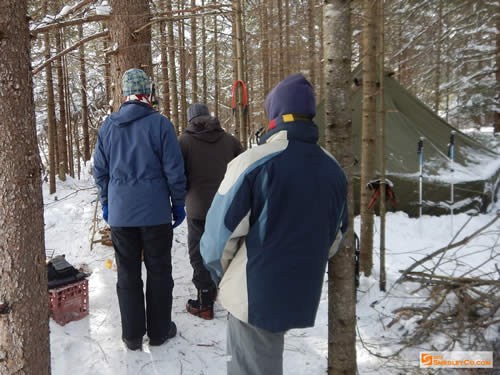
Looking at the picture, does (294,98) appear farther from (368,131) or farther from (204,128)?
(368,131)

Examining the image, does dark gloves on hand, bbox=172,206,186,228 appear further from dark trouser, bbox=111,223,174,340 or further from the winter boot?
the winter boot

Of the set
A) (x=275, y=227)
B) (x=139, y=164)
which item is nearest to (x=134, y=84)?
(x=139, y=164)

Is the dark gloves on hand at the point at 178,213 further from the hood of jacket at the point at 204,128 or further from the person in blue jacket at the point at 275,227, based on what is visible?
the person in blue jacket at the point at 275,227

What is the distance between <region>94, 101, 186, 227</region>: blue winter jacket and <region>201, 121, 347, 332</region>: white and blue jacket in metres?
1.04

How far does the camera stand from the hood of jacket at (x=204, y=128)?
10.7 feet

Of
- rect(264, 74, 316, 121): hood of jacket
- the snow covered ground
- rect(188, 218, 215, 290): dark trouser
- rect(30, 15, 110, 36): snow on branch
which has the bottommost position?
the snow covered ground

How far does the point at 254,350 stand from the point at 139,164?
1.54 m

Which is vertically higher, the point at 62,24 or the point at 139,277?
the point at 62,24

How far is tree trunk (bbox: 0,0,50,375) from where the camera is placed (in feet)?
5.68

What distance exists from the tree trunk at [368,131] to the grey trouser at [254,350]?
100 inches

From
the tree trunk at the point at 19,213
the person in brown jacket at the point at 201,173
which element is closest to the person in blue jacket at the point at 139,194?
the person in brown jacket at the point at 201,173

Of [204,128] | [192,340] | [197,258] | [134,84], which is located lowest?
[192,340]

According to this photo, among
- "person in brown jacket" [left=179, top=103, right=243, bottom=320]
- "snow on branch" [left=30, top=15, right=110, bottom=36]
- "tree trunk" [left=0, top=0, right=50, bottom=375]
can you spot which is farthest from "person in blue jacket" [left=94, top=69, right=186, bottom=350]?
"snow on branch" [left=30, top=15, right=110, bottom=36]

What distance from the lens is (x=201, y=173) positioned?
3.28 meters
